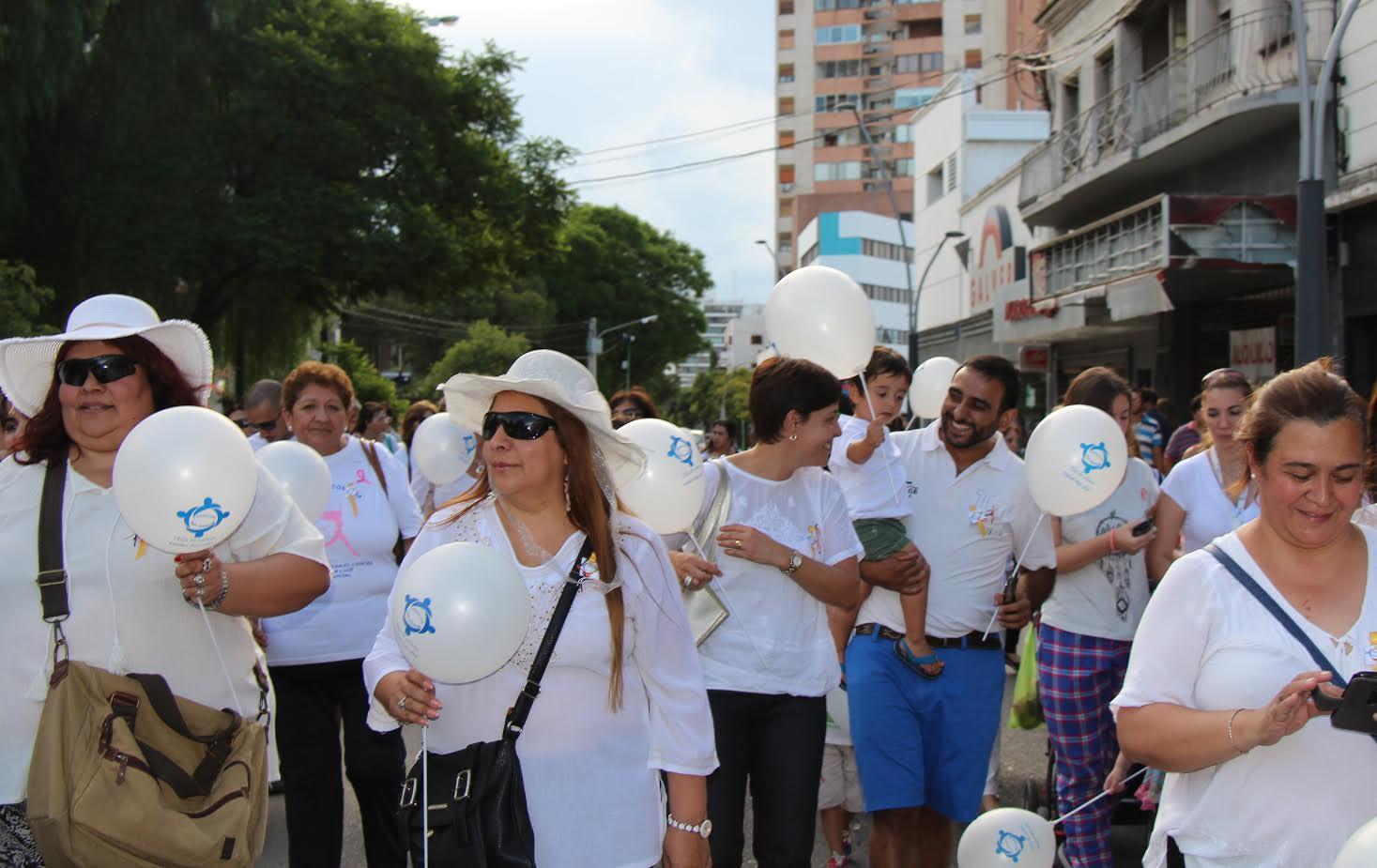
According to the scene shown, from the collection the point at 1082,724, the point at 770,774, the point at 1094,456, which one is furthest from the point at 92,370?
the point at 1082,724

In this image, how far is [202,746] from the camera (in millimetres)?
2900

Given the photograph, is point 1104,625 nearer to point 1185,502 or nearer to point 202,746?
point 1185,502

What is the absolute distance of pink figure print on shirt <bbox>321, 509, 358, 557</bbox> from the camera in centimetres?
Answer: 485

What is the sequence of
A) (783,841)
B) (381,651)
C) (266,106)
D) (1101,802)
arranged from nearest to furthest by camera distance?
(381,651) < (783,841) < (1101,802) < (266,106)

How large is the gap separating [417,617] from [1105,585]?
3.37m

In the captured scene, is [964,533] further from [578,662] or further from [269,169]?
[269,169]

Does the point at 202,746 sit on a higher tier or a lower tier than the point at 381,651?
lower

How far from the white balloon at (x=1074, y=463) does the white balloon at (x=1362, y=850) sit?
8.38ft

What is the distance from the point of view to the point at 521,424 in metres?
2.92

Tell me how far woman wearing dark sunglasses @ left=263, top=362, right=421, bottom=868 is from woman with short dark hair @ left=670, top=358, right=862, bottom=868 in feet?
4.13

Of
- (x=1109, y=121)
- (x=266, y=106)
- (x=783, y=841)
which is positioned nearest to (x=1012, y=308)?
(x=1109, y=121)

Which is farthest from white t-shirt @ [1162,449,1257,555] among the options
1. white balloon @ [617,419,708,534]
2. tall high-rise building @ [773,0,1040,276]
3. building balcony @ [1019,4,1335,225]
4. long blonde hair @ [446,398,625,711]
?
tall high-rise building @ [773,0,1040,276]

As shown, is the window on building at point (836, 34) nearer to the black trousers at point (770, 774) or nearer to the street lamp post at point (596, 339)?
the street lamp post at point (596, 339)

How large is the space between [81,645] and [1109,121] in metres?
20.0
